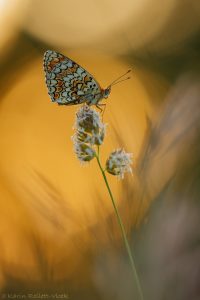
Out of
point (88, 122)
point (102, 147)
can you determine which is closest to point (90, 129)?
point (88, 122)

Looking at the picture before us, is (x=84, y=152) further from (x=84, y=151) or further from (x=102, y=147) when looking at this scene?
(x=102, y=147)

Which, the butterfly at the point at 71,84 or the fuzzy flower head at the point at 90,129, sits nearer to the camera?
the fuzzy flower head at the point at 90,129

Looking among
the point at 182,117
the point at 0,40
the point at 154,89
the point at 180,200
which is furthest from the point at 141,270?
the point at 0,40

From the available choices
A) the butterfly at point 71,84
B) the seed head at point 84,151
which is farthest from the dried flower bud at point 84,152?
the butterfly at point 71,84

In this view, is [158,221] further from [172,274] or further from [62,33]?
[62,33]

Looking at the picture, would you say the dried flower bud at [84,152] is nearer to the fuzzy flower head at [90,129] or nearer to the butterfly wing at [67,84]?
the fuzzy flower head at [90,129]

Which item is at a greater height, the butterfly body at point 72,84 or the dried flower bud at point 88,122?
the butterfly body at point 72,84
